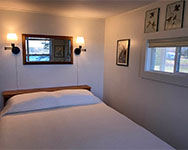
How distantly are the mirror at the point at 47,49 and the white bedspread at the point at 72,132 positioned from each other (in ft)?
4.11

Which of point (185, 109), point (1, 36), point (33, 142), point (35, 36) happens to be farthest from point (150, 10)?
point (1, 36)

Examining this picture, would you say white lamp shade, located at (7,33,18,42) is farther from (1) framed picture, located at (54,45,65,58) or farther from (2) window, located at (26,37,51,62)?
(1) framed picture, located at (54,45,65,58)

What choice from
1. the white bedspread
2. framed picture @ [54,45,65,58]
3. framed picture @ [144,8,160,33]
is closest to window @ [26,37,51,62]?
framed picture @ [54,45,65,58]

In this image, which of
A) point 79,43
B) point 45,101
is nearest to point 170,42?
point 79,43

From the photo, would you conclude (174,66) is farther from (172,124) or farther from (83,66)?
(83,66)

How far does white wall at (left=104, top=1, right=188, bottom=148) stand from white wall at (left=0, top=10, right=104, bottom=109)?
0.24 meters

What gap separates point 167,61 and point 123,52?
0.92 meters

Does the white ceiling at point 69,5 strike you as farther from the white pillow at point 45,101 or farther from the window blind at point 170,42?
the white pillow at point 45,101

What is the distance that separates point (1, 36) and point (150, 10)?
8.39 feet

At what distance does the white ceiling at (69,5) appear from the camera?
2.36 metres

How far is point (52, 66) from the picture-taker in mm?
3234

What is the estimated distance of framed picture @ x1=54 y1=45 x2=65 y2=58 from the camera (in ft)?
10.5

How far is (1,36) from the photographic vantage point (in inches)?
109

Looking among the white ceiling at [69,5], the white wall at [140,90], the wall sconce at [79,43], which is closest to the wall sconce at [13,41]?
the white ceiling at [69,5]
